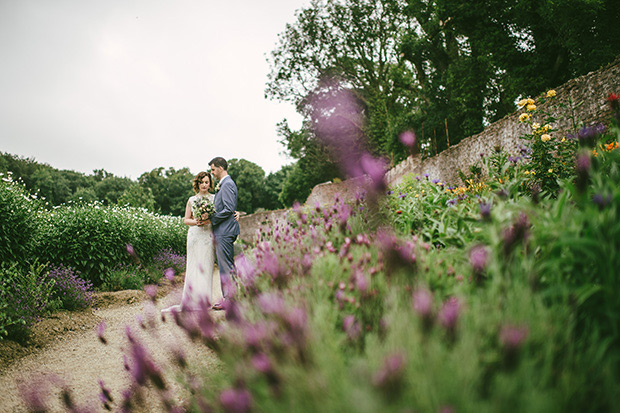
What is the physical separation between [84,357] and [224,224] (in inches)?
95.9

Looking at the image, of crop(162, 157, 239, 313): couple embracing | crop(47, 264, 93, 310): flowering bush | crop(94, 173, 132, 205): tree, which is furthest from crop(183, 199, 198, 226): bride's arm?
crop(94, 173, 132, 205): tree

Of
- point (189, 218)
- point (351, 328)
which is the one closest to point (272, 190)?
point (189, 218)

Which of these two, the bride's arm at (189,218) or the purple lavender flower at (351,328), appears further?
the bride's arm at (189,218)

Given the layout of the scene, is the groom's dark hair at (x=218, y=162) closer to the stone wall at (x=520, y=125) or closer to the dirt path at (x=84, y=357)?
the stone wall at (x=520, y=125)

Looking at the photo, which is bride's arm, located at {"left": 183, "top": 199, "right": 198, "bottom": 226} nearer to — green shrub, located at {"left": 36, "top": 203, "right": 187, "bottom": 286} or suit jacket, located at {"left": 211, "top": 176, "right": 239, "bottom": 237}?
suit jacket, located at {"left": 211, "top": 176, "right": 239, "bottom": 237}

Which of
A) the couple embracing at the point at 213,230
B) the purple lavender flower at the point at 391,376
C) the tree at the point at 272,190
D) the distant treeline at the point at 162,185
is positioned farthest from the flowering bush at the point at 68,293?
the tree at the point at 272,190

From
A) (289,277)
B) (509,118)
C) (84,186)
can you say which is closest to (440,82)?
(509,118)

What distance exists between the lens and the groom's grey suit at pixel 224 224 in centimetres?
513

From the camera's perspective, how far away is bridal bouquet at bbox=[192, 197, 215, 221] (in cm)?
522

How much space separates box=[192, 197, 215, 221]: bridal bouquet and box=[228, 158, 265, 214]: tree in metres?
37.6

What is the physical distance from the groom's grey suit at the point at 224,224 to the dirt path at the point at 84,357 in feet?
3.82

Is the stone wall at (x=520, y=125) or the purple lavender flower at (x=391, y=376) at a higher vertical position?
the stone wall at (x=520, y=125)

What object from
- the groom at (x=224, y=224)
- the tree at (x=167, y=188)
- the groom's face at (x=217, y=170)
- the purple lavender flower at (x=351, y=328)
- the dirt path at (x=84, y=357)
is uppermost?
the tree at (x=167, y=188)

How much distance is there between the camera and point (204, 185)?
228 inches
